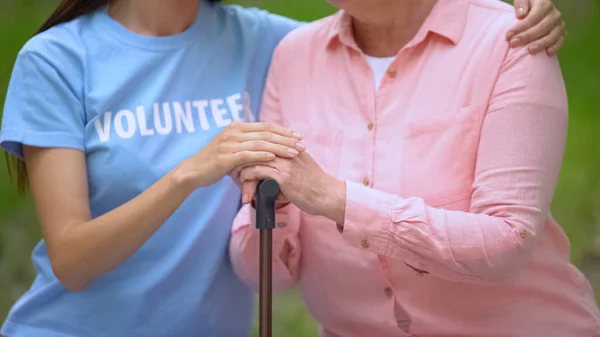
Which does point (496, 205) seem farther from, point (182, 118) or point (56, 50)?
point (56, 50)

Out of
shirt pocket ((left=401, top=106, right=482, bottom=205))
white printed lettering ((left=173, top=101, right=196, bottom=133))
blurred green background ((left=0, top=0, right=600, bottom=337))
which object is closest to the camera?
shirt pocket ((left=401, top=106, right=482, bottom=205))

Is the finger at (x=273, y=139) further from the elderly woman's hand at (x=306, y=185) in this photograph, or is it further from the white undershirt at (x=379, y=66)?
the white undershirt at (x=379, y=66)

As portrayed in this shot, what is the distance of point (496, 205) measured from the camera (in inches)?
53.1

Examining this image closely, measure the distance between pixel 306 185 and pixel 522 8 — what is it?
0.49m

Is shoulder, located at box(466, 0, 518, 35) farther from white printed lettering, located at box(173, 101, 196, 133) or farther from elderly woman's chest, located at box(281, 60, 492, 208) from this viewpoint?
white printed lettering, located at box(173, 101, 196, 133)

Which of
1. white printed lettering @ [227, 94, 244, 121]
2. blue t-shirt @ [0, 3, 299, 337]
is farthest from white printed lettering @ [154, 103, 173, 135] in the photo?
white printed lettering @ [227, 94, 244, 121]

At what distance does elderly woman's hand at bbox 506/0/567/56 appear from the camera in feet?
4.48

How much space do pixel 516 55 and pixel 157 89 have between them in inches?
27.2

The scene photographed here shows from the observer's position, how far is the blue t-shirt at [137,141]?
1.53m

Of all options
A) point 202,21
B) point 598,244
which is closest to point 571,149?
Result: point 598,244

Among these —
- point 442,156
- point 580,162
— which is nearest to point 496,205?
point 442,156

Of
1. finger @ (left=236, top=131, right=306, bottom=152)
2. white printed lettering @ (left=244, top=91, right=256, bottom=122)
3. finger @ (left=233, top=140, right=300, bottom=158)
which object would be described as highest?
finger @ (left=236, top=131, right=306, bottom=152)

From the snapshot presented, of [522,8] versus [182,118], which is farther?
[182,118]

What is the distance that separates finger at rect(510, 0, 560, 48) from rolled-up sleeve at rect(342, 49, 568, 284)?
24 mm
